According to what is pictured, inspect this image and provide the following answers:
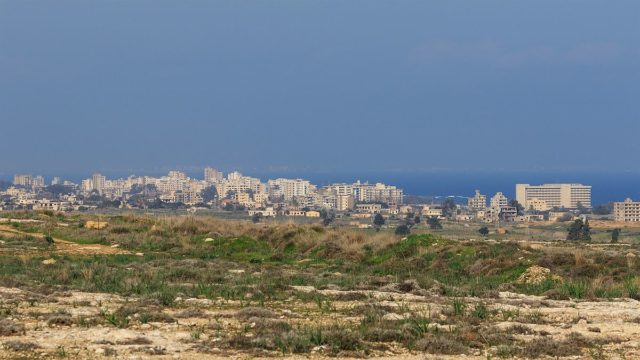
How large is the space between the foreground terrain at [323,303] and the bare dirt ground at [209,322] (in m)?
0.03

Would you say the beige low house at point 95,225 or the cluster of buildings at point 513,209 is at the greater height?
the beige low house at point 95,225

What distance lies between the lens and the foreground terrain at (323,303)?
12.4 m

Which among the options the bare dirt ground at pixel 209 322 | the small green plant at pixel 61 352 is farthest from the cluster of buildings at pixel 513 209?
the small green plant at pixel 61 352

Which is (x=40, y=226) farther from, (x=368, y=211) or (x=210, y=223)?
(x=368, y=211)

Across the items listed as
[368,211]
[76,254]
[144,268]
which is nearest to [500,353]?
[144,268]

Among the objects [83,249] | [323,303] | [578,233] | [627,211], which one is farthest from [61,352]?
[627,211]

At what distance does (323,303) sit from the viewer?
17.4 m

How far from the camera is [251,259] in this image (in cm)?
3161

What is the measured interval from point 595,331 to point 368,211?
141 metres

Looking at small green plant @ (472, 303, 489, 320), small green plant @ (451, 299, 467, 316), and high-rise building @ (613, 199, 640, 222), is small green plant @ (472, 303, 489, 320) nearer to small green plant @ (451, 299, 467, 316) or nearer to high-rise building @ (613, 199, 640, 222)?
small green plant @ (451, 299, 467, 316)

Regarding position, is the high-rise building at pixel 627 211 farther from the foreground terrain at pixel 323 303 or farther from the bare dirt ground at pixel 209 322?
the bare dirt ground at pixel 209 322

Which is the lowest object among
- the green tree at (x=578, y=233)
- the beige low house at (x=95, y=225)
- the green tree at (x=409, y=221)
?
the green tree at (x=409, y=221)

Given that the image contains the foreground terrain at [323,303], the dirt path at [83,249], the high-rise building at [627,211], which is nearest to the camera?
the foreground terrain at [323,303]

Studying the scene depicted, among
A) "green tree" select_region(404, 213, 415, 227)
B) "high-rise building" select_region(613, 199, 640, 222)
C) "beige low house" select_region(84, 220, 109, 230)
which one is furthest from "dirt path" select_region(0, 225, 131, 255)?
"high-rise building" select_region(613, 199, 640, 222)
